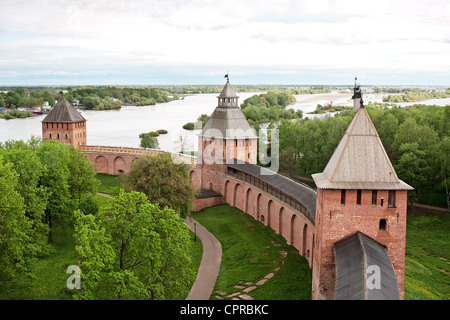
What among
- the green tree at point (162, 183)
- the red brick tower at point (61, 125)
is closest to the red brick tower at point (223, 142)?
the green tree at point (162, 183)

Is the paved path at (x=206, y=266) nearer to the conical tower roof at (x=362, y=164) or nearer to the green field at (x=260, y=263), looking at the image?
the green field at (x=260, y=263)

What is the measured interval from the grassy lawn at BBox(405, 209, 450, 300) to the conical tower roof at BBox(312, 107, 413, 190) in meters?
6.25

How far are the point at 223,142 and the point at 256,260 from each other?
14.6m

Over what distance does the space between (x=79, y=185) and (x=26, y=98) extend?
9524 cm

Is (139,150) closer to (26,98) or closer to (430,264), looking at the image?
(430,264)

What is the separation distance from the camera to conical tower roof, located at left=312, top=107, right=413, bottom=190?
18.8 metres

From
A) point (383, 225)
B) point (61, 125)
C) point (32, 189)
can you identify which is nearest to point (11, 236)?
point (32, 189)

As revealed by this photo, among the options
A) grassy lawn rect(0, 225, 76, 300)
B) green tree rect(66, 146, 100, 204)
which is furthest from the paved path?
green tree rect(66, 146, 100, 204)

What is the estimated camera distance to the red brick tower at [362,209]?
18.8m

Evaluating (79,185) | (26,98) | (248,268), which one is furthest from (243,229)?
(26,98)

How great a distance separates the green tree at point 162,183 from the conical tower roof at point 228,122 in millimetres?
9311

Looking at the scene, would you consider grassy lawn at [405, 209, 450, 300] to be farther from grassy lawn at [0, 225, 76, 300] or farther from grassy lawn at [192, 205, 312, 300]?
grassy lawn at [0, 225, 76, 300]

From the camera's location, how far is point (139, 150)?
2045 inches
